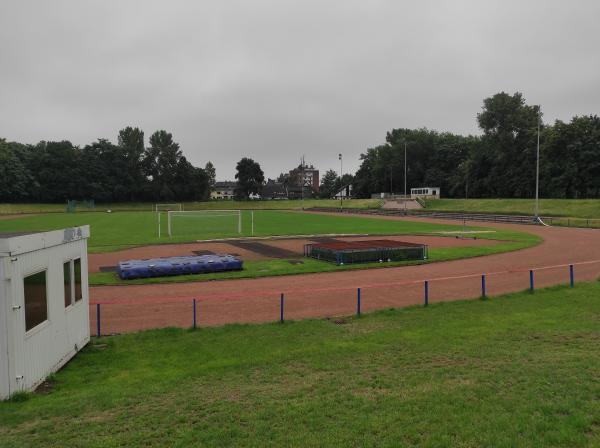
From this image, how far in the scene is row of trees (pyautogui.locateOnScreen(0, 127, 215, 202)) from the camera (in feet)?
375

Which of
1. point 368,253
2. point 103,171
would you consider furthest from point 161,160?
point 368,253

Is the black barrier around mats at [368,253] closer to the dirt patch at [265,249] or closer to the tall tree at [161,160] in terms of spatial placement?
the dirt patch at [265,249]

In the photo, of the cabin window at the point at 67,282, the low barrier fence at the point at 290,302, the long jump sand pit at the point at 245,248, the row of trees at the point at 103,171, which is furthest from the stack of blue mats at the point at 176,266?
the row of trees at the point at 103,171

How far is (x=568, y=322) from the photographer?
43.7 feet

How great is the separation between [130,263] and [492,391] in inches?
765

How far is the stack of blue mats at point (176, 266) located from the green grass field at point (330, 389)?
9755 mm

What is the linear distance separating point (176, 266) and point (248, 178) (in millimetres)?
126430

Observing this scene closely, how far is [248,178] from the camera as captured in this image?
148375 mm

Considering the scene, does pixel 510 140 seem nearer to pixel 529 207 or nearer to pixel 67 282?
pixel 529 207

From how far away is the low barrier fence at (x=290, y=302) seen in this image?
1498 centimetres

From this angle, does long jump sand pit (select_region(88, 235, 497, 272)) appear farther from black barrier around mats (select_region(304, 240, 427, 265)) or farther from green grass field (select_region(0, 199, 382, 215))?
green grass field (select_region(0, 199, 382, 215))

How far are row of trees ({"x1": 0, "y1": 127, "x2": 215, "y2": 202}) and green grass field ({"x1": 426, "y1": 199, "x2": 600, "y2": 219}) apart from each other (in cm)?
6967

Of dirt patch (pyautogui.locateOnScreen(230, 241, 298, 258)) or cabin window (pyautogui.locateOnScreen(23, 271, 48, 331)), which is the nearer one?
cabin window (pyautogui.locateOnScreen(23, 271, 48, 331))

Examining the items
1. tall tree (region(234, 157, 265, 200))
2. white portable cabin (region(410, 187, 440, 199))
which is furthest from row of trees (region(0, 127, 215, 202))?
white portable cabin (region(410, 187, 440, 199))
